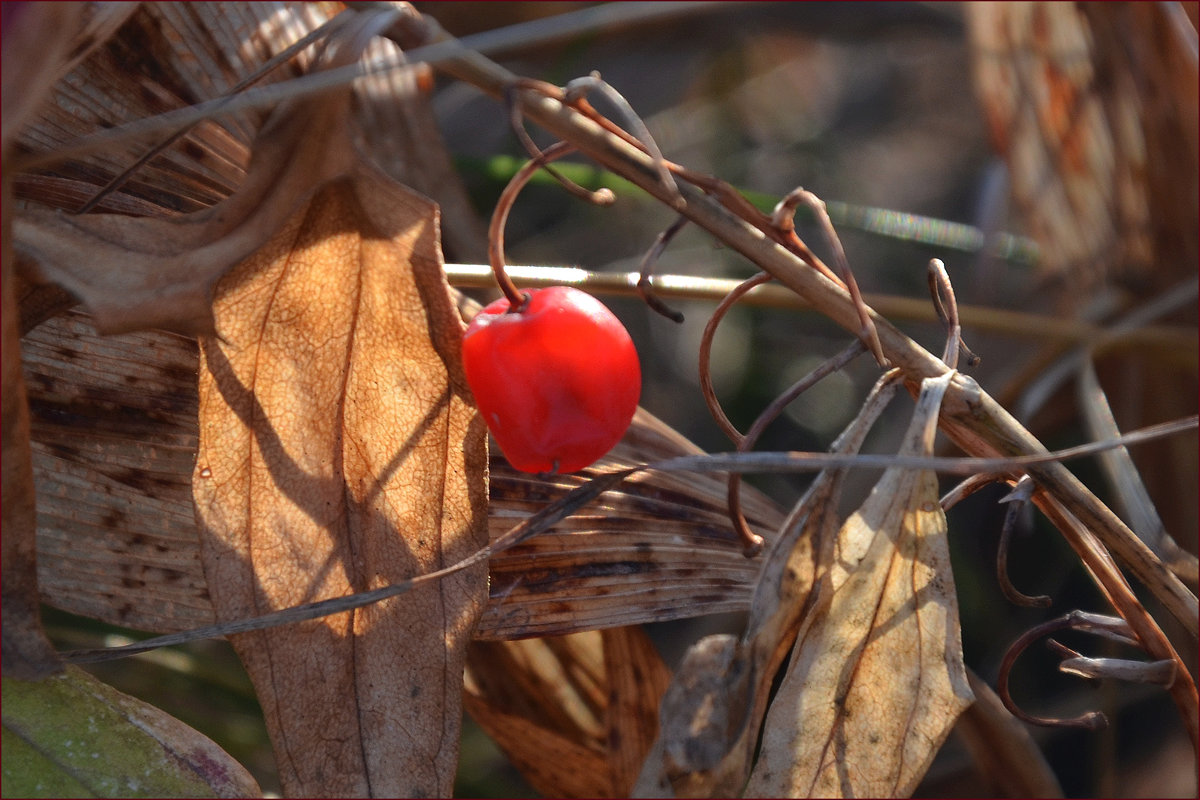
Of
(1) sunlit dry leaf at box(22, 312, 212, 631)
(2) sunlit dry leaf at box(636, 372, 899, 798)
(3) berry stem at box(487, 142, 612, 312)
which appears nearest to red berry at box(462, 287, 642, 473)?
(3) berry stem at box(487, 142, 612, 312)

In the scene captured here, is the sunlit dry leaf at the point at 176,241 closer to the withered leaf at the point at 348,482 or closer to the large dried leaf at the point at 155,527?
the withered leaf at the point at 348,482

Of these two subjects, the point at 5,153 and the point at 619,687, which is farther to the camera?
the point at 619,687

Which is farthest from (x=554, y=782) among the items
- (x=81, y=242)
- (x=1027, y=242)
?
(x=1027, y=242)

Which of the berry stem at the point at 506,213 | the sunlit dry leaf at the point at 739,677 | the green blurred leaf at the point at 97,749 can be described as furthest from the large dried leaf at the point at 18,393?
the sunlit dry leaf at the point at 739,677

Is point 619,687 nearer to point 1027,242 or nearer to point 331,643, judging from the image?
point 331,643

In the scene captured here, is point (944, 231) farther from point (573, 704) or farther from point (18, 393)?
point (18, 393)

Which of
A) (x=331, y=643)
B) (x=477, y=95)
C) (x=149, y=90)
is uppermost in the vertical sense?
(x=477, y=95)

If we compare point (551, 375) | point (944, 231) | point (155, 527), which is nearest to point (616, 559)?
point (551, 375)

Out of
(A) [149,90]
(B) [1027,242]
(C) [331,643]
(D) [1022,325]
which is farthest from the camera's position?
(B) [1027,242]
